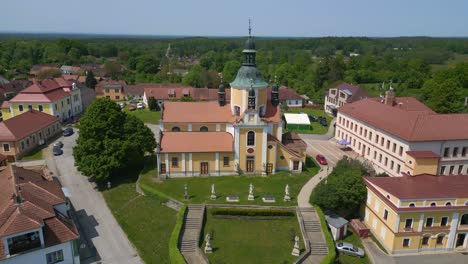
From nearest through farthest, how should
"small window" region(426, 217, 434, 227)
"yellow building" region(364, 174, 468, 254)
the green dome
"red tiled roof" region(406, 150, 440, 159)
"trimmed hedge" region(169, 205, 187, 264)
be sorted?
"trimmed hedge" region(169, 205, 187, 264)
"yellow building" region(364, 174, 468, 254)
"small window" region(426, 217, 434, 227)
"red tiled roof" region(406, 150, 440, 159)
the green dome

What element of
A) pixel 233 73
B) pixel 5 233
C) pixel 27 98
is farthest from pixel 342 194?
pixel 233 73

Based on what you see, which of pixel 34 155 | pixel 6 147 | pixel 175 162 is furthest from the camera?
pixel 34 155

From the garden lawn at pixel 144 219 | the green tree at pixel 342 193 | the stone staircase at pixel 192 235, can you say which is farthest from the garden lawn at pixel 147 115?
the green tree at pixel 342 193

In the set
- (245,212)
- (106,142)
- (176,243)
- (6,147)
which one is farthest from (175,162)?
(6,147)

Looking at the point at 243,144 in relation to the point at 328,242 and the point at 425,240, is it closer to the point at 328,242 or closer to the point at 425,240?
the point at 328,242

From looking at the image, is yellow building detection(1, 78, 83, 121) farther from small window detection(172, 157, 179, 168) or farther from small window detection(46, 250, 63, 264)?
small window detection(46, 250, 63, 264)

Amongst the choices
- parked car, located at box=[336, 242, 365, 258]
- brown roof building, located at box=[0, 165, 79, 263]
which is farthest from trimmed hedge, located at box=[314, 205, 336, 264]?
brown roof building, located at box=[0, 165, 79, 263]

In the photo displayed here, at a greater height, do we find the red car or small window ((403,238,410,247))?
the red car
